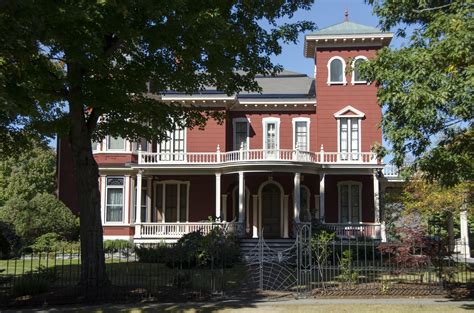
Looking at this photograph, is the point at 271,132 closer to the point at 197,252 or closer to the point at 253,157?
the point at 253,157

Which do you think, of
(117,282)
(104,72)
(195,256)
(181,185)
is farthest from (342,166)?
(104,72)

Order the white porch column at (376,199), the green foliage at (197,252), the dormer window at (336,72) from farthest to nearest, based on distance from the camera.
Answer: the dormer window at (336,72)
the white porch column at (376,199)
the green foliage at (197,252)

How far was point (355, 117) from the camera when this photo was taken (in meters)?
29.8

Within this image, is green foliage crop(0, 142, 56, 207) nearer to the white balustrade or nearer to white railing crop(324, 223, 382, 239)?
the white balustrade

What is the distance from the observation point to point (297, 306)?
12.0 meters

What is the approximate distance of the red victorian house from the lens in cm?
2859

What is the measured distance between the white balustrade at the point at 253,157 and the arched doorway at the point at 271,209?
2720 mm

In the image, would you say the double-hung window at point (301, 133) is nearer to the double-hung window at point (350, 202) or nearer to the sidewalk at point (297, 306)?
the double-hung window at point (350, 202)

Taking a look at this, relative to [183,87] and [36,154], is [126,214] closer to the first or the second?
[183,87]

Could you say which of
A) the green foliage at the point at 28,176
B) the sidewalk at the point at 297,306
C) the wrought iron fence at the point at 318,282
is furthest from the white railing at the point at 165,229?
the green foliage at the point at 28,176

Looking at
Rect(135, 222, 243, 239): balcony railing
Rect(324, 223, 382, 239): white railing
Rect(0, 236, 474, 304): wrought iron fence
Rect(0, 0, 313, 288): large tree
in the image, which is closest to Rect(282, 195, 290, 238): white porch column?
Rect(324, 223, 382, 239): white railing

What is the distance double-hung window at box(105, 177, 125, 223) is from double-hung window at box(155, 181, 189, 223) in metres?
2.04


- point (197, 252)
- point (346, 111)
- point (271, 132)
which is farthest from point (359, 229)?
point (197, 252)

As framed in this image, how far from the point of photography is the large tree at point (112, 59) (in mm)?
10734
